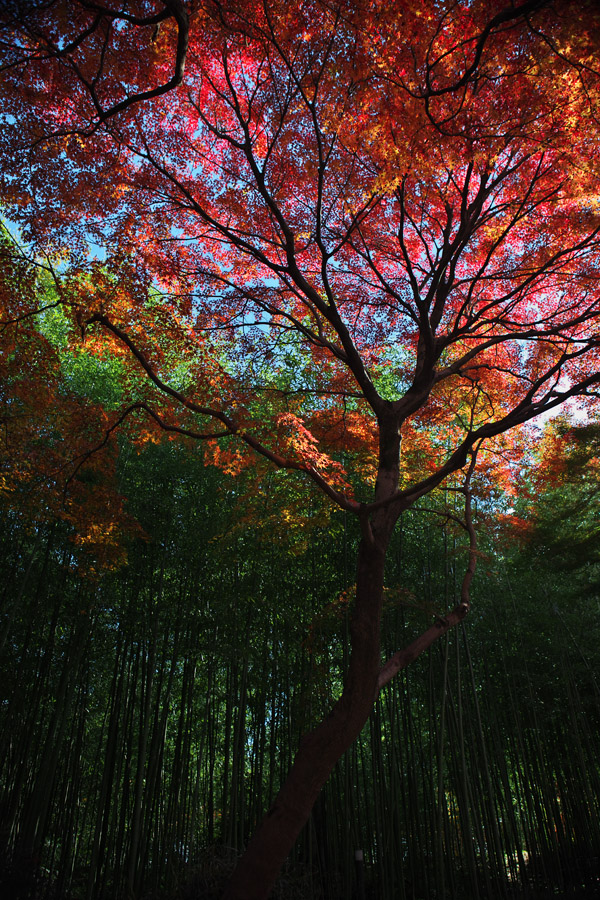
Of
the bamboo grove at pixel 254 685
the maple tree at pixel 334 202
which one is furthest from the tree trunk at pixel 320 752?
the bamboo grove at pixel 254 685

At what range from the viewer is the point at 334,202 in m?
4.22

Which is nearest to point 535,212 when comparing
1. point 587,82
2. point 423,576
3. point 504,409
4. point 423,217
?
point 423,217

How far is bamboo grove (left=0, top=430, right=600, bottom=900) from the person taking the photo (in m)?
5.53

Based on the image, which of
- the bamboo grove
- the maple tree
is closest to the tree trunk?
the maple tree

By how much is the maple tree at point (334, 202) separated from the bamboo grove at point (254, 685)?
5.78ft

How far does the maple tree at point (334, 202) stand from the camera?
277 centimetres

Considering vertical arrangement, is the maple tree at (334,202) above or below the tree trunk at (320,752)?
above

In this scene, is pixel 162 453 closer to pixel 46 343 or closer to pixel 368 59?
pixel 46 343

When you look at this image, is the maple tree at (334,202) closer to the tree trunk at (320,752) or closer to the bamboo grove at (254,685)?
the tree trunk at (320,752)

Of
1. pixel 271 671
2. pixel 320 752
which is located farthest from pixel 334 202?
pixel 271 671

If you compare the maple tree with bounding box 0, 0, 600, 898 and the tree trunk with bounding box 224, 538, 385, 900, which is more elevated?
the maple tree with bounding box 0, 0, 600, 898

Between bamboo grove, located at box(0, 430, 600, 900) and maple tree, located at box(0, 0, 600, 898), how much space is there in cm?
176

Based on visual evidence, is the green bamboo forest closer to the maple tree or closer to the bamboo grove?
the bamboo grove

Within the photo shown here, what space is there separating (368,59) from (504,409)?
11.4ft
